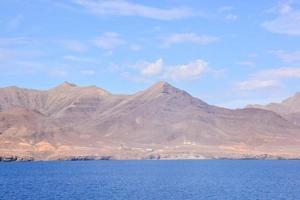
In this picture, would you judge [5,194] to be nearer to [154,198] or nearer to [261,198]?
[154,198]

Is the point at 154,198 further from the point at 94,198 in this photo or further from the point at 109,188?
the point at 109,188

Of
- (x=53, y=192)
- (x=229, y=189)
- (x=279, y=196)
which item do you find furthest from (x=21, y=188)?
(x=279, y=196)

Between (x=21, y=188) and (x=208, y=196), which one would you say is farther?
(x=21, y=188)

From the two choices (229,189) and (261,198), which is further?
(229,189)

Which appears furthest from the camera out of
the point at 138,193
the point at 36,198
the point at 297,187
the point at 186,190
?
the point at 297,187

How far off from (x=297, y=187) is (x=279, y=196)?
21.2 meters

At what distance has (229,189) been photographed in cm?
11400

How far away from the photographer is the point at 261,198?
97375 mm

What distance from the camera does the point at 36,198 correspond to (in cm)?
9512

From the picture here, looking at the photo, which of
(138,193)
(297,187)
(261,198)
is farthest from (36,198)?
(297,187)

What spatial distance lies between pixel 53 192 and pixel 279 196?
39761 millimetres

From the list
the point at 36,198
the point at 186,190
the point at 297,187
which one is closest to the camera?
the point at 36,198

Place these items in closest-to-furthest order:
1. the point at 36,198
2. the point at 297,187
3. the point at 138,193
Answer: the point at 36,198, the point at 138,193, the point at 297,187

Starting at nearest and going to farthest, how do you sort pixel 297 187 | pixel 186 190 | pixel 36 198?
pixel 36 198
pixel 186 190
pixel 297 187
